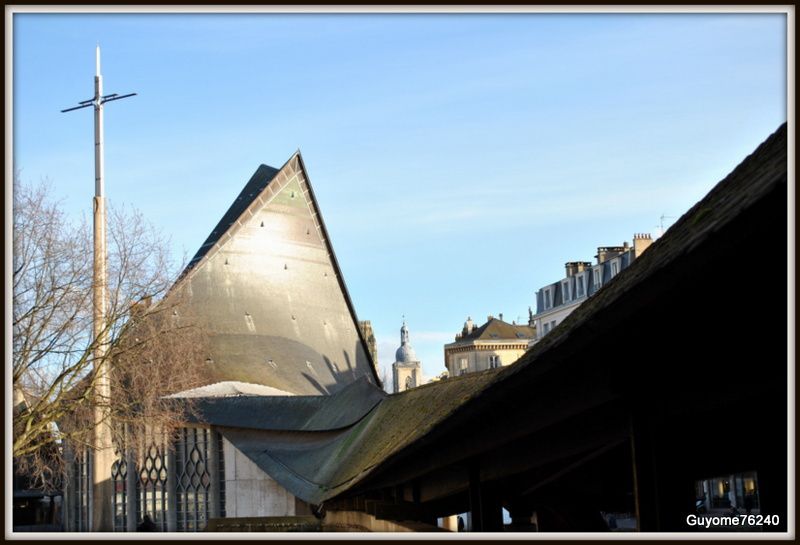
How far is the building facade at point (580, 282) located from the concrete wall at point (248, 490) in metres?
24.3

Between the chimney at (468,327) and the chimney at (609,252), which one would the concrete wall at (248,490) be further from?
the chimney at (468,327)

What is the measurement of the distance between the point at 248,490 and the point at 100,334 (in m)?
22.0

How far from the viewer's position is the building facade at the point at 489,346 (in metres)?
124

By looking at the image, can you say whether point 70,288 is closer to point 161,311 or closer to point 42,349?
point 42,349

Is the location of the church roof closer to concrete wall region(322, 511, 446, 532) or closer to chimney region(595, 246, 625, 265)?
chimney region(595, 246, 625, 265)

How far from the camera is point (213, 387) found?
56.1m

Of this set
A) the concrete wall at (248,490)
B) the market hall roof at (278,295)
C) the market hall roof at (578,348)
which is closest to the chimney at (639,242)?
the market hall roof at (278,295)

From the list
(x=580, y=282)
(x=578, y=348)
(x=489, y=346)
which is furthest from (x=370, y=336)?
(x=578, y=348)

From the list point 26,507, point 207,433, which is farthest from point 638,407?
point 26,507

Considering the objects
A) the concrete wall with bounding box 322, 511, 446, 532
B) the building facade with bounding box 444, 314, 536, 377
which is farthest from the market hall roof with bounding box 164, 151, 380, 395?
the building facade with bounding box 444, 314, 536, 377

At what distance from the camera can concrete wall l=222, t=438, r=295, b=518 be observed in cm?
4731

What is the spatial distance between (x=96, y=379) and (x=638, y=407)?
19.4 m

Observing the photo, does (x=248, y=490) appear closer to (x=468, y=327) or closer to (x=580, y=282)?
(x=580, y=282)

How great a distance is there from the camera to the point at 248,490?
4962cm
